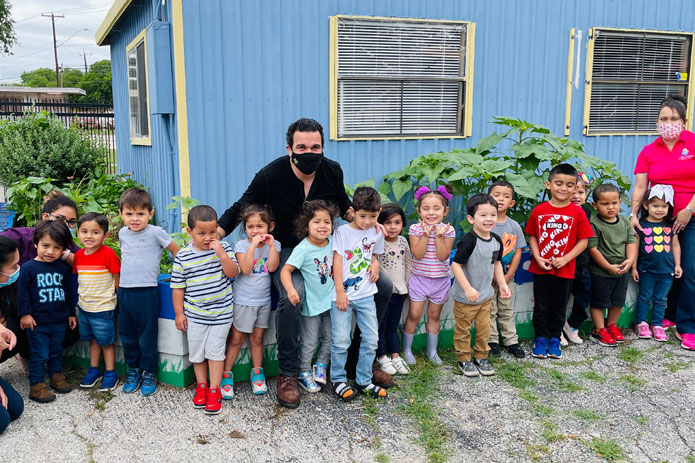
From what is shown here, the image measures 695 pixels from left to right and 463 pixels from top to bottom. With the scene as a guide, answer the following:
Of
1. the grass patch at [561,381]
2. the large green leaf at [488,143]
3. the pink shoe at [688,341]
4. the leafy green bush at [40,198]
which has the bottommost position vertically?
the grass patch at [561,381]

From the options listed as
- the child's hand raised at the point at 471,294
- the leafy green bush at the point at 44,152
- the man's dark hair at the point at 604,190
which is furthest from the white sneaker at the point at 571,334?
the leafy green bush at the point at 44,152

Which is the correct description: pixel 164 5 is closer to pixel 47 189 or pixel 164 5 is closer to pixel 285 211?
pixel 285 211

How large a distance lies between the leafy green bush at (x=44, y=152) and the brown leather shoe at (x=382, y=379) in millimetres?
6417

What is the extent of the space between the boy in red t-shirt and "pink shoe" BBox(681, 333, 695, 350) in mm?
1051

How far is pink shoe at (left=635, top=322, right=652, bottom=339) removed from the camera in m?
4.72

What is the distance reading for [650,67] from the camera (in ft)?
22.2

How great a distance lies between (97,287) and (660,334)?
4.19 meters

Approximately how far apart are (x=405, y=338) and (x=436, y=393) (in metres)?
0.53

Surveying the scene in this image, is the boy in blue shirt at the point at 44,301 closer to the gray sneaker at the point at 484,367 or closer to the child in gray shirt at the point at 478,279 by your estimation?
the child in gray shirt at the point at 478,279

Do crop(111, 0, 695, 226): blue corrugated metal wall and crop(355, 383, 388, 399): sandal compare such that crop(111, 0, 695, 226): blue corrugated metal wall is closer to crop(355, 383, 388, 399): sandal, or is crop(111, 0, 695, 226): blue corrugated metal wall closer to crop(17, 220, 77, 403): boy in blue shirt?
crop(17, 220, 77, 403): boy in blue shirt

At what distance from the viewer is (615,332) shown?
4.63 m

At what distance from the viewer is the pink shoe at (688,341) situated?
451 centimetres

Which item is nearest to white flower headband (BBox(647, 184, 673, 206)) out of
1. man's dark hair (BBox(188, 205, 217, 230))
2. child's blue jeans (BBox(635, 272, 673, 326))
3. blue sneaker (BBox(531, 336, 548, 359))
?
A: child's blue jeans (BBox(635, 272, 673, 326))


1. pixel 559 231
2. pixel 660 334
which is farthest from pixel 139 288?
pixel 660 334
